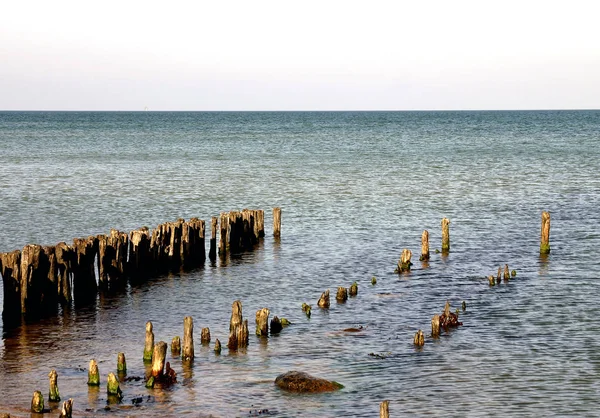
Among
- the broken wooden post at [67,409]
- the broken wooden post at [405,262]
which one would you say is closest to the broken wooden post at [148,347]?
the broken wooden post at [67,409]

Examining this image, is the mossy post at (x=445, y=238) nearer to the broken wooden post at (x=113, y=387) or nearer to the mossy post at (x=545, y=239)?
the mossy post at (x=545, y=239)

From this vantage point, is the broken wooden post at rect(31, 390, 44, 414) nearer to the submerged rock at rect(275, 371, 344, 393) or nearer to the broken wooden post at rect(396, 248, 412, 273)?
the submerged rock at rect(275, 371, 344, 393)

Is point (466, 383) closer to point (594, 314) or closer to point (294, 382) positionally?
point (294, 382)

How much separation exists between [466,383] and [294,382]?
425 cm

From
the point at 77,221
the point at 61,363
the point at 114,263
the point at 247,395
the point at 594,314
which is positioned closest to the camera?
the point at 247,395

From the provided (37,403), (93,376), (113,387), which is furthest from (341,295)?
(37,403)

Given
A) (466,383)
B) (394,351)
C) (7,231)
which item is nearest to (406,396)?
(466,383)

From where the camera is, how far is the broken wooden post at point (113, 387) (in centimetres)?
1985

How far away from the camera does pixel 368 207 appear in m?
52.9

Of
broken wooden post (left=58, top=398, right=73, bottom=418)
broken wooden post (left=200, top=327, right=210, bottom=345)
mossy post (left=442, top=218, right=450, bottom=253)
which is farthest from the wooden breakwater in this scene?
broken wooden post (left=58, top=398, right=73, bottom=418)

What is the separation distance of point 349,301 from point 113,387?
37.9 ft

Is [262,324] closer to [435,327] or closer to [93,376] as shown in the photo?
[435,327]

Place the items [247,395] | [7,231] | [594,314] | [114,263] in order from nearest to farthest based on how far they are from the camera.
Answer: [247,395] < [594,314] < [114,263] < [7,231]

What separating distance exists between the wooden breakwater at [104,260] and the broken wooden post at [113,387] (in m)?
7.99
